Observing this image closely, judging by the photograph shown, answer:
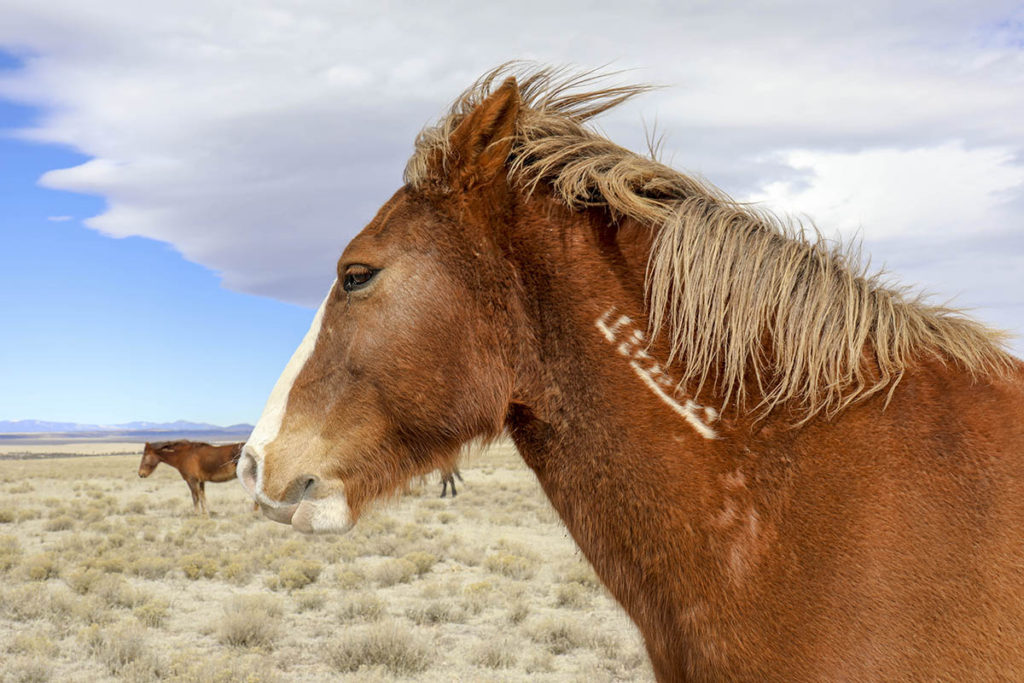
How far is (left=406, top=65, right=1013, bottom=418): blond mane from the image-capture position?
2111 millimetres

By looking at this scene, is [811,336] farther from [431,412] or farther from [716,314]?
[431,412]

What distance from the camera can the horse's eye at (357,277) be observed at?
8.18 ft

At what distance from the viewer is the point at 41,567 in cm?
1240

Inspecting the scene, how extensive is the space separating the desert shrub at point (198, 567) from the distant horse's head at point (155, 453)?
1010 centimetres

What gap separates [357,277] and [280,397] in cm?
48

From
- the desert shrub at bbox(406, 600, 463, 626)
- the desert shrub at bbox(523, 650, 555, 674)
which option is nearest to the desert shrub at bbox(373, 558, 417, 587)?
the desert shrub at bbox(406, 600, 463, 626)

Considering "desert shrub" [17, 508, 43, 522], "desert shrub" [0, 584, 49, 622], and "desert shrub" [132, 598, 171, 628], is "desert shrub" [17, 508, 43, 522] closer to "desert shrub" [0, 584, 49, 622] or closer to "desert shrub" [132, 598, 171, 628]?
"desert shrub" [0, 584, 49, 622]

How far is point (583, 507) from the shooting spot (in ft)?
7.32

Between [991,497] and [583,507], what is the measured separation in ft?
3.48

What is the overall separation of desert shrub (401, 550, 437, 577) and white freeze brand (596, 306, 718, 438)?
1177 centimetres

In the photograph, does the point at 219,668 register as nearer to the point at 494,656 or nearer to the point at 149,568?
the point at 494,656

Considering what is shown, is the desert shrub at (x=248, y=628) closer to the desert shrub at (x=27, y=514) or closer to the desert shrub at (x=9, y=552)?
the desert shrub at (x=9, y=552)

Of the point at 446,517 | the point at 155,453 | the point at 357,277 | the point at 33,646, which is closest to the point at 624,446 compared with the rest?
the point at 357,277

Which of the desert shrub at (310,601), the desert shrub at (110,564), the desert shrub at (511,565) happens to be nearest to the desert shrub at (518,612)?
the desert shrub at (511,565)
